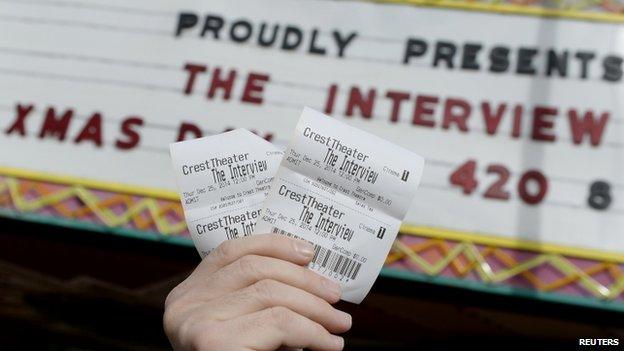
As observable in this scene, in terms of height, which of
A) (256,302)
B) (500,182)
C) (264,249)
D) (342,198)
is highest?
(342,198)

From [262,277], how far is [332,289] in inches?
6.8

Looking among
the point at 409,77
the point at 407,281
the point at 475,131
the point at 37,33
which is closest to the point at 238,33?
the point at 409,77

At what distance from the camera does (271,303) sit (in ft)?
4.18

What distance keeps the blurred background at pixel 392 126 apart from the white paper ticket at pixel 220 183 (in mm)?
2348

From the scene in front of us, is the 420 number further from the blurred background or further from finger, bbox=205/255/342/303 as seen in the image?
finger, bbox=205/255/342/303

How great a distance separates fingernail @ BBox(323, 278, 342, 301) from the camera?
1.33 metres

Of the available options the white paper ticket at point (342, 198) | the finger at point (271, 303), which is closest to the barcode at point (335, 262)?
the white paper ticket at point (342, 198)

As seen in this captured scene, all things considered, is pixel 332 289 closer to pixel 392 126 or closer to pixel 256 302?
pixel 256 302

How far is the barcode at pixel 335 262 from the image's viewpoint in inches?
54.9

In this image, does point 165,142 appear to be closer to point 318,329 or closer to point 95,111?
point 95,111

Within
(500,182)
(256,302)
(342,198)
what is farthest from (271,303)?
(500,182)

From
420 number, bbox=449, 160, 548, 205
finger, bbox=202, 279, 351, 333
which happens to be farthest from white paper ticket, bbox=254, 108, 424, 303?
420 number, bbox=449, 160, 548, 205

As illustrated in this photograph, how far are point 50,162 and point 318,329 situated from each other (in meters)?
3.44

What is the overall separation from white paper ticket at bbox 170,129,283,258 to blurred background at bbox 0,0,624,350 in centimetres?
235
